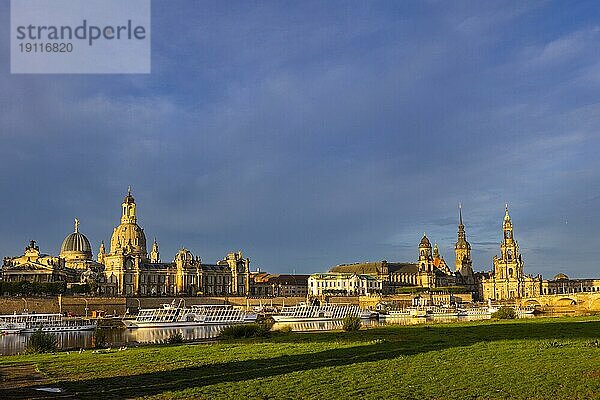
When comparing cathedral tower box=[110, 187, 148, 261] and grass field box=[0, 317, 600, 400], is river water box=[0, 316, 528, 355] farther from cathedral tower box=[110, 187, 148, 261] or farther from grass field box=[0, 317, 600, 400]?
cathedral tower box=[110, 187, 148, 261]

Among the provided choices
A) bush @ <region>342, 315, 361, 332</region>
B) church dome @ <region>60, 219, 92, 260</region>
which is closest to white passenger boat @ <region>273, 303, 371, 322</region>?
bush @ <region>342, 315, 361, 332</region>

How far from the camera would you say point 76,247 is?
187125 mm

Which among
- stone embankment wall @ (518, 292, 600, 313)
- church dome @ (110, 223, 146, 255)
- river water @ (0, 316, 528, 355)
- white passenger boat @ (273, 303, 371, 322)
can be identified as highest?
church dome @ (110, 223, 146, 255)

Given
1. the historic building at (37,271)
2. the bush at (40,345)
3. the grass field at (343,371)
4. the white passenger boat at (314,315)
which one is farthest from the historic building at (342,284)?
the grass field at (343,371)

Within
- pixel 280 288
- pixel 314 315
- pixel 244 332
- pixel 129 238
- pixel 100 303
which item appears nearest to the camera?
pixel 244 332

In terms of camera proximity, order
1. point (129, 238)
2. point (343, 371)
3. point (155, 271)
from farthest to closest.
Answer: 1. point (129, 238)
2. point (155, 271)
3. point (343, 371)

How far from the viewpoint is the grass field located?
19.1m

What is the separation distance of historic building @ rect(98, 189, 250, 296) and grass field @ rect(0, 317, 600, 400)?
386 ft

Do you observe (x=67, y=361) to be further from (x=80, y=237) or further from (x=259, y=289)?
(x=80, y=237)

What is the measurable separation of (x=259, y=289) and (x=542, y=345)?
14995 centimetres

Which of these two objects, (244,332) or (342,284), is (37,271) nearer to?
(342,284)

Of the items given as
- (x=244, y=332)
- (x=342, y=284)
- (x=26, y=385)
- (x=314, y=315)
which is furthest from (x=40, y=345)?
(x=342, y=284)

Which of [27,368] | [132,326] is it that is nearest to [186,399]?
[27,368]

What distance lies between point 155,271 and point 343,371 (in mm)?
139307
